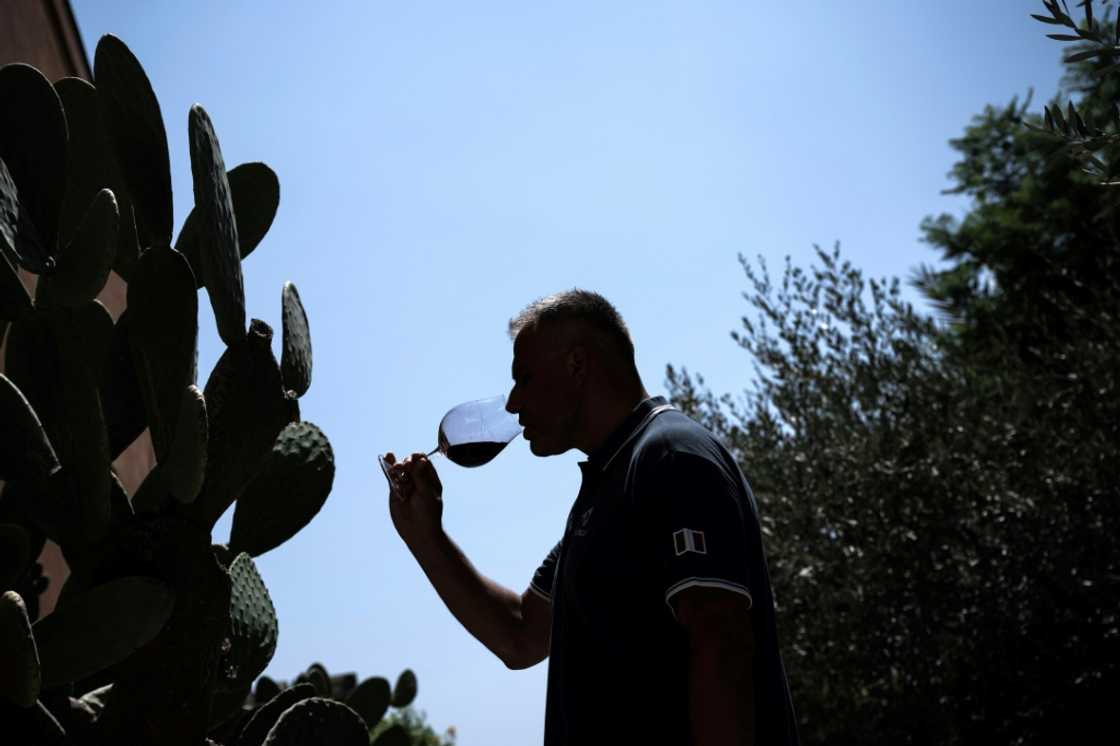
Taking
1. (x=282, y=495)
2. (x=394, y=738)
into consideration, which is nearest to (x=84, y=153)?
(x=282, y=495)

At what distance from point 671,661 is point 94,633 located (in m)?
1.06

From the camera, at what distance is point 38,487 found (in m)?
2.24

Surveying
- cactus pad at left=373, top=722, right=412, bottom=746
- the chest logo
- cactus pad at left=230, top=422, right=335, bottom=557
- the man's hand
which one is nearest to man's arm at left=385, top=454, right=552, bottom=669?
the man's hand

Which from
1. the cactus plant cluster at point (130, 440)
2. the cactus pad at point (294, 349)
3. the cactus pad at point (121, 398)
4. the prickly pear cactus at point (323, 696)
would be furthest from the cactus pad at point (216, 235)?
the prickly pear cactus at point (323, 696)

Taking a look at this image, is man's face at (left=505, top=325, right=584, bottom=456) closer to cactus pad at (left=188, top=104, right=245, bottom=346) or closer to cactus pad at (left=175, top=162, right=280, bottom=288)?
cactus pad at (left=188, top=104, right=245, bottom=346)

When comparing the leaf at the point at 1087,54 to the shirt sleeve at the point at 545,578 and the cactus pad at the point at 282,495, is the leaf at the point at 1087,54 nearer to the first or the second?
the shirt sleeve at the point at 545,578

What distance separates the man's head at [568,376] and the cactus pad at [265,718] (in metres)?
0.83

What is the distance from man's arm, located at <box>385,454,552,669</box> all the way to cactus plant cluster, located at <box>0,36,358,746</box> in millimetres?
207

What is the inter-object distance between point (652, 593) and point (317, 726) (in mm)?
771

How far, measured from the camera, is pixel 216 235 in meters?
2.39

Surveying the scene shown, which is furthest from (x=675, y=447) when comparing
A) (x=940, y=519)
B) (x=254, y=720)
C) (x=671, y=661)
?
(x=940, y=519)

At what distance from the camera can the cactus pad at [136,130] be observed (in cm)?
262

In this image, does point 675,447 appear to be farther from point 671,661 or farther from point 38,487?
point 38,487

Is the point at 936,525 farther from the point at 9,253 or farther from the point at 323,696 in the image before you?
the point at 9,253
